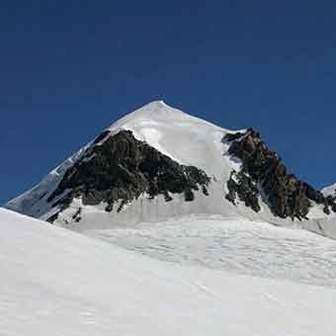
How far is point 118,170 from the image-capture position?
128625 millimetres

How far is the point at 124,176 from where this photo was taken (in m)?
130

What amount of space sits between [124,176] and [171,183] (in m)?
8.64

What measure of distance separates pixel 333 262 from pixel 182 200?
234 feet

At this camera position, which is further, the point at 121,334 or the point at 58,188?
the point at 58,188

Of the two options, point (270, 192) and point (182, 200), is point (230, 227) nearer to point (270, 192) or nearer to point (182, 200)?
point (182, 200)

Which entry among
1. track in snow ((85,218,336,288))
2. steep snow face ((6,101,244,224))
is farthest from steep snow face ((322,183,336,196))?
track in snow ((85,218,336,288))

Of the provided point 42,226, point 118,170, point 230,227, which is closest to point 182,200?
point 118,170

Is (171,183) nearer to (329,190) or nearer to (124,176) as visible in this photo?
(124,176)

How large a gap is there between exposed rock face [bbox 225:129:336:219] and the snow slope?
102555 mm

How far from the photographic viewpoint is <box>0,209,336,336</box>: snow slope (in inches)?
431

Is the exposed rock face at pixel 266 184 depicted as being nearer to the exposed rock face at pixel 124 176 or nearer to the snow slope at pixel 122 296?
the exposed rock face at pixel 124 176

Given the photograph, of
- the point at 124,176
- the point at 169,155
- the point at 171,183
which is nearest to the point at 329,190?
the point at 169,155

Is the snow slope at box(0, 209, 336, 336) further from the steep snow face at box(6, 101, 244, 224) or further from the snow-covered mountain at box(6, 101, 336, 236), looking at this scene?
the steep snow face at box(6, 101, 244, 224)

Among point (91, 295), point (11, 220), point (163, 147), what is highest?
point (163, 147)
